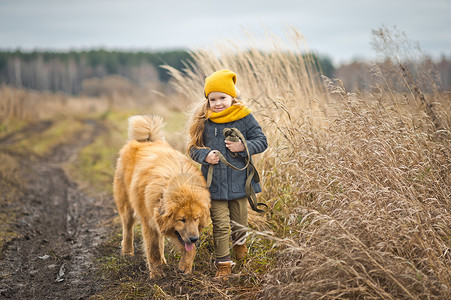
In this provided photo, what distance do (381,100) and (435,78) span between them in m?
1.40

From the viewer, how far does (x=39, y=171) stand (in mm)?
7688

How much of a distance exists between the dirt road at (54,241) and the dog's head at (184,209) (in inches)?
37.0

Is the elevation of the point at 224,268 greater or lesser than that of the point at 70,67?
lesser

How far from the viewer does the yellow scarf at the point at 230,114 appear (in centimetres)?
294

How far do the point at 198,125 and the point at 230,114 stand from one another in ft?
0.97

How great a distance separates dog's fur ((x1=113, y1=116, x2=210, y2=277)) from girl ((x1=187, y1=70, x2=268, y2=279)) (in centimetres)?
14

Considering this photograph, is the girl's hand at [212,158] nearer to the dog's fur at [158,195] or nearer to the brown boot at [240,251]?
the dog's fur at [158,195]

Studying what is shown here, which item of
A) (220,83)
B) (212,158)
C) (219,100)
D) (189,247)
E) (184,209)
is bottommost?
(189,247)

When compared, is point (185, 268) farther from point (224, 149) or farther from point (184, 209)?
point (224, 149)

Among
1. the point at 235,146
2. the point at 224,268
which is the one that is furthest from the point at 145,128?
the point at 224,268

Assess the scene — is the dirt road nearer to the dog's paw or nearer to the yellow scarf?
the dog's paw

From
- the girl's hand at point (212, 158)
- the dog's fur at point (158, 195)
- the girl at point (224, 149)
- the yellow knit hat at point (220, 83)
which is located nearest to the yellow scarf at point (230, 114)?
the girl at point (224, 149)

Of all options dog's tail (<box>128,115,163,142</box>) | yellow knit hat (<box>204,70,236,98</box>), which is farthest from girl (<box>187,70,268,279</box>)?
dog's tail (<box>128,115,163,142</box>)

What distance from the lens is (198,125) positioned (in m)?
3.03
